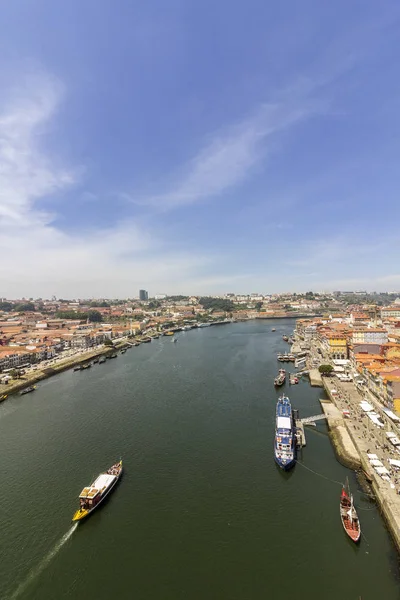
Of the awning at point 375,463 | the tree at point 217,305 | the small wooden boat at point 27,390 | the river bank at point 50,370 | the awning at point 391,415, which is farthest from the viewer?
the tree at point 217,305

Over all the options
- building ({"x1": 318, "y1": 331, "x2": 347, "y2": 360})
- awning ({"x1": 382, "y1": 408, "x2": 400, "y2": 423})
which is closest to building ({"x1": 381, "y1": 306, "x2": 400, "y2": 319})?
building ({"x1": 318, "y1": 331, "x2": 347, "y2": 360})

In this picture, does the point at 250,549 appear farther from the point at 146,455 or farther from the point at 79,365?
the point at 79,365

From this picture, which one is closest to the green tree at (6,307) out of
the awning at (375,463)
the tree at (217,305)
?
the tree at (217,305)

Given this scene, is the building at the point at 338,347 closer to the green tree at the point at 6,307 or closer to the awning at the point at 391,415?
the awning at the point at 391,415

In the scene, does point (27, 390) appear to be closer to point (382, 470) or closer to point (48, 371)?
point (48, 371)

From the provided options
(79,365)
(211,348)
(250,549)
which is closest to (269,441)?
(250,549)

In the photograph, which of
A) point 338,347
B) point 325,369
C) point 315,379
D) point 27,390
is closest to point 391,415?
point 315,379
